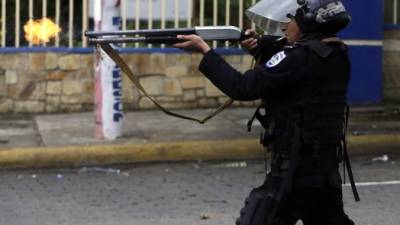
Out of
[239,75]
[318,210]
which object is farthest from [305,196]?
[239,75]

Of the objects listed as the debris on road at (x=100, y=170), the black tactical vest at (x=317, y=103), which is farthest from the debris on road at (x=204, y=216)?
the black tactical vest at (x=317, y=103)

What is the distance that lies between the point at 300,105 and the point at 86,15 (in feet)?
25.6

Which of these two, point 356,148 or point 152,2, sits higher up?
point 152,2

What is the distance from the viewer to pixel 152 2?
11102mm

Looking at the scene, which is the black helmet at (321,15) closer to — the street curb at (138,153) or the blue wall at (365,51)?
the street curb at (138,153)

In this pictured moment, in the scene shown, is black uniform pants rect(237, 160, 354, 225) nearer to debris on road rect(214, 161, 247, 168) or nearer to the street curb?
debris on road rect(214, 161, 247, 168)

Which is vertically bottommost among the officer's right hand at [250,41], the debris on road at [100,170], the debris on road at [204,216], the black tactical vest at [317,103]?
the debris on road at [100,170]

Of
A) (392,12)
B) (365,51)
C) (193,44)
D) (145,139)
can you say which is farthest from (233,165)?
(193,44)

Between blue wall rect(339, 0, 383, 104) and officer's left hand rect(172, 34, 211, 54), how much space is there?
27.7ft

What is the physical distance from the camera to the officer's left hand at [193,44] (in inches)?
136

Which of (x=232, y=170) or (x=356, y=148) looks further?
(x=356, y=148)

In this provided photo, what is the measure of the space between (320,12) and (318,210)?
871mm

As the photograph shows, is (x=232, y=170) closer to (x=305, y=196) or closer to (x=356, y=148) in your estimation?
(x=356, y=148)

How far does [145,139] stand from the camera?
9.13 meters
